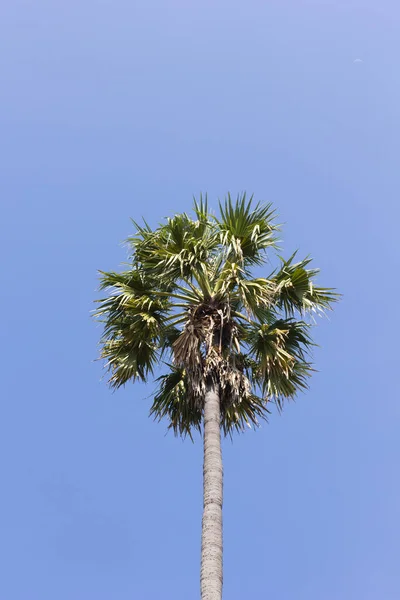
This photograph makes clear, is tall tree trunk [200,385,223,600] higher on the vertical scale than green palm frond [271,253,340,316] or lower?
lower

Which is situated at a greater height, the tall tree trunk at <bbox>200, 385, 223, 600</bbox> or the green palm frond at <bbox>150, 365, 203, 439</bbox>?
the green palm frond at <bbox>150, 365, 203, 439</bbox>

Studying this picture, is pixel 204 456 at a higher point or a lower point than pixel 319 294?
lower

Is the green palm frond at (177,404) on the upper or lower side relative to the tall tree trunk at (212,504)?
upper

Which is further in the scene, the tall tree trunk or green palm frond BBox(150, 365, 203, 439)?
green palm frond BBox(150, 365, 203, 439)

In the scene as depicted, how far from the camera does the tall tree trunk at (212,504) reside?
827cm

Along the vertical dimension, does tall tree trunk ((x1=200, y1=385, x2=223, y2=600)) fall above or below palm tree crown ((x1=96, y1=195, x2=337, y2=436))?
below

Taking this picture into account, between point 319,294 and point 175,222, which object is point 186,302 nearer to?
point 175,222

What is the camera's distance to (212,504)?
912 centimetres

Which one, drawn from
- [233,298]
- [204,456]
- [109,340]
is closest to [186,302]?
[233,298]

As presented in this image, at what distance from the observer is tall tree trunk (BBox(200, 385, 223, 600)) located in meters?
8.27

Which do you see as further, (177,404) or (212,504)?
(177,404)

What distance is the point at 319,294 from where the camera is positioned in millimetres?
12672

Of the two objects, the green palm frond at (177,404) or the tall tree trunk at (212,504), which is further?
the green palm frond at (177,404)

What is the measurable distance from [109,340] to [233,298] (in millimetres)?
2467
